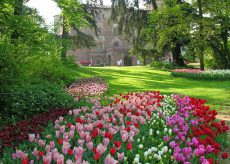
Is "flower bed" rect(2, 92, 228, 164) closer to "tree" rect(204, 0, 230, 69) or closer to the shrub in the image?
the shrub

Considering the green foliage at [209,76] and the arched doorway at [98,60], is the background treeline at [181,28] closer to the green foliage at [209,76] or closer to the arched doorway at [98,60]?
the green foliage at [209,76]

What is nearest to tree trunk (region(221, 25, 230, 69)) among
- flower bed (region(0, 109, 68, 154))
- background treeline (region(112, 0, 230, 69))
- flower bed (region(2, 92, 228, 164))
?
background treeline (region(112, 0, 230, 69))

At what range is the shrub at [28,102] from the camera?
7996 mm

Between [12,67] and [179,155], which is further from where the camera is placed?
[12,67]

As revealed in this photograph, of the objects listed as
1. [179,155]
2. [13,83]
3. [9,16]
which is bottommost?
[179,155]

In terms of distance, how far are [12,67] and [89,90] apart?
204 inches

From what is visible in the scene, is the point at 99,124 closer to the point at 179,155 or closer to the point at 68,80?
the point at 179,155

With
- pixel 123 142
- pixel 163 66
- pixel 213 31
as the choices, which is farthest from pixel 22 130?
pixel 163 66

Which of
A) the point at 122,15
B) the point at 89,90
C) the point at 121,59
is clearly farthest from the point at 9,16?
the point at 121,59

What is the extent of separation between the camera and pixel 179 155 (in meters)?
4.85

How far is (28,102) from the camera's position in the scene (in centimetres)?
826

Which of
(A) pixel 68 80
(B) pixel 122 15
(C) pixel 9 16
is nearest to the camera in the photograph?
(C) pixel 9 16

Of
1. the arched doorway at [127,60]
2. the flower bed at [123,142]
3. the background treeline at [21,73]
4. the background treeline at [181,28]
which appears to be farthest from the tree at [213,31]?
the arched doorway at [127,60]

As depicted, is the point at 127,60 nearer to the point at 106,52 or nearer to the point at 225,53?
the point at 106,52
